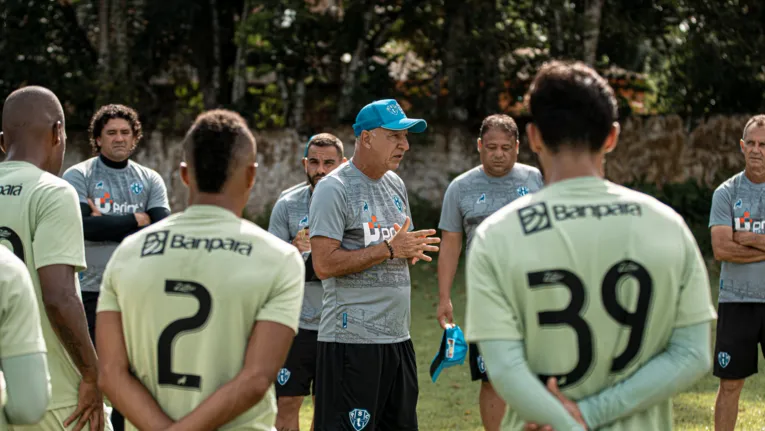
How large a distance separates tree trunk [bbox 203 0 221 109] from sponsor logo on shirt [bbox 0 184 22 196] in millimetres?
16944

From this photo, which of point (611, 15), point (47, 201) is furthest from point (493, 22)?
point (47, 201)

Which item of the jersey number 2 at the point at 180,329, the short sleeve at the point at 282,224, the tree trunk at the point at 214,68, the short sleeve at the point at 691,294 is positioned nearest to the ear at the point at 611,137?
the short sleeve at the point at 691,294

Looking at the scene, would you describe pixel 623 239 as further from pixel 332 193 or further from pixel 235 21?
pixel 235 21

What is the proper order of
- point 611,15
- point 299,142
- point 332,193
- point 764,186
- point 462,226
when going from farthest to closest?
point 299,142 < point 611,15 < point 462,226 < point 764,186 < point 332,193

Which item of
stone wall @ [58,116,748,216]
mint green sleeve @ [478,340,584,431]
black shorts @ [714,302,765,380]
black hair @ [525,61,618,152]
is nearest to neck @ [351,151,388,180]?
black hair @ [525,61,618,152]

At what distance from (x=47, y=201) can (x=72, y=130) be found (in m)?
17.0

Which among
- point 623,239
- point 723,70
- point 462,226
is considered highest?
point 723,70

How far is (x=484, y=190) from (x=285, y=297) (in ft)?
13.1

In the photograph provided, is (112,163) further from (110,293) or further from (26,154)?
(110,293)

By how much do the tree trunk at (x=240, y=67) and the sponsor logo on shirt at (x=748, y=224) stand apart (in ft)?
44.9

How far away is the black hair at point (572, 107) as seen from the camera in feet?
9.78

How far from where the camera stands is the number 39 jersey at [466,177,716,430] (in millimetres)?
2920

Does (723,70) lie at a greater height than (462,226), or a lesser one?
greater

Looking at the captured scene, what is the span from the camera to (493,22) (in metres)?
18.5
